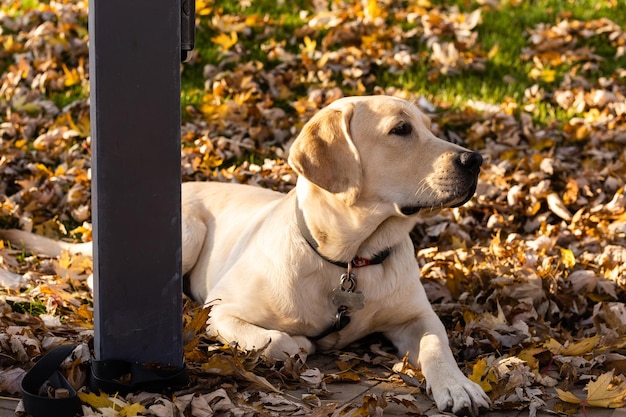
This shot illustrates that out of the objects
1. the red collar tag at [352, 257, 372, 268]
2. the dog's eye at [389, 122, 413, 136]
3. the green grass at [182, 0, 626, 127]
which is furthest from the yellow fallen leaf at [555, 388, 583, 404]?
the green grass at [182, 0, 626, 127]

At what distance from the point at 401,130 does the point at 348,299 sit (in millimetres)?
841

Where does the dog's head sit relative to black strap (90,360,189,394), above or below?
above

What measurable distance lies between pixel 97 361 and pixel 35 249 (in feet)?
8.73

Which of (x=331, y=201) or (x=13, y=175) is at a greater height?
(x=331, y=201)

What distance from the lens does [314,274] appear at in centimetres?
421

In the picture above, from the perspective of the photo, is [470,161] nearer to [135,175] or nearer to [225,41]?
[135,175]

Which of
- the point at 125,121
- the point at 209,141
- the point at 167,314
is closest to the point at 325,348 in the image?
the point at 167,314

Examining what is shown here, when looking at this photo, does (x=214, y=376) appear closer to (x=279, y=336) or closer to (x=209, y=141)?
(x=279, y=336)

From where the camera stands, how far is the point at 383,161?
410cm

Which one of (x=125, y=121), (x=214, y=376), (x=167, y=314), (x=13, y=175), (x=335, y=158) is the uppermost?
(x=125, y=121)

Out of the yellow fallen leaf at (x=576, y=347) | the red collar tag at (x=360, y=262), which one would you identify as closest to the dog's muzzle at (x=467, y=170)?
the red collar tag at (x=360, y=262)

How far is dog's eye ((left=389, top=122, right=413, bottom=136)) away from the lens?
4141 millimetres

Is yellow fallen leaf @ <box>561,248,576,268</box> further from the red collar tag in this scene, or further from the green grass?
the green grass

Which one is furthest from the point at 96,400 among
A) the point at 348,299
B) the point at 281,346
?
the point at 348,299
